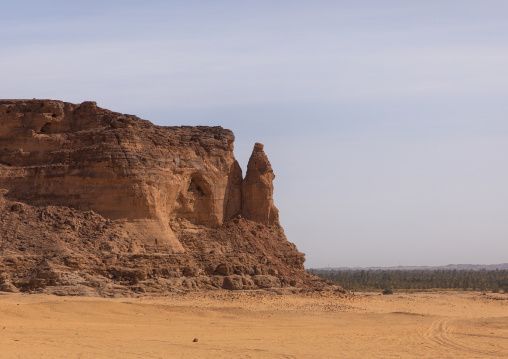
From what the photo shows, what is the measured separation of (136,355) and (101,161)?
18959 mm

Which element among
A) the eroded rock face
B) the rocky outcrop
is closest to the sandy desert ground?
the rocky outcrop

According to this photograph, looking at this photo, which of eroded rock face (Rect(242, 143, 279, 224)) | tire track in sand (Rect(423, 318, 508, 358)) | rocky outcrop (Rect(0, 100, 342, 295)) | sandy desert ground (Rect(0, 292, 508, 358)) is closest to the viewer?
sandy desert ground (Rect(0, 292, 508, 358))

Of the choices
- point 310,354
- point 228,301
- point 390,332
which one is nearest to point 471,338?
point 390,332

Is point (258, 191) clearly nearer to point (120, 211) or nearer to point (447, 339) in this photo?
point (120, 211)

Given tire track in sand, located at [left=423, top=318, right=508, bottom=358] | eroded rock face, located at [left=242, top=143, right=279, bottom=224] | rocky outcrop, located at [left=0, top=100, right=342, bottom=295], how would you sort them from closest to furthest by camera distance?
tire track in sand, located at [left=423, top=318, right=508, bottom=358] → rocky outcrop, located at [left=0, top=100, right=342, bottom=295] → eroded rock face, located at [left=242, top=143, right=279, bottom=224]

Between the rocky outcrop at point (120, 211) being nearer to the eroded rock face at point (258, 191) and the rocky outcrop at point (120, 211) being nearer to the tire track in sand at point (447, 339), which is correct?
the eroded rock face at point (258, 191)

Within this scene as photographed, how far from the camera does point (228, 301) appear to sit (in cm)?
3388

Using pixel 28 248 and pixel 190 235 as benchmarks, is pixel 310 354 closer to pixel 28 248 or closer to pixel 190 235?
pixel 28 248

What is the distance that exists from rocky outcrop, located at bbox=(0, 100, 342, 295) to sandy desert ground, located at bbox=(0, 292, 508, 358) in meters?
1.77

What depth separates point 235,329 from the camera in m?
26.5

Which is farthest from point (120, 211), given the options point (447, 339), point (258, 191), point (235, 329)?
point (447, 339)

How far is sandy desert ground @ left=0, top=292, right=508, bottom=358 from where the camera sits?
66.3 ft

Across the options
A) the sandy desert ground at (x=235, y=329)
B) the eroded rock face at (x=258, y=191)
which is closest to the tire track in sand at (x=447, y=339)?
the sandy desert ground at (x=235, y=329)

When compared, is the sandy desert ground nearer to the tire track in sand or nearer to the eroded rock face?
the tire track in sand
